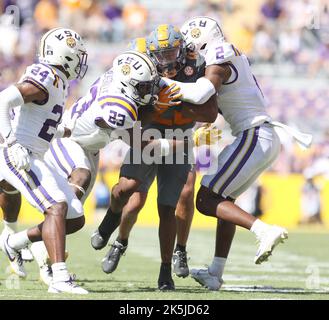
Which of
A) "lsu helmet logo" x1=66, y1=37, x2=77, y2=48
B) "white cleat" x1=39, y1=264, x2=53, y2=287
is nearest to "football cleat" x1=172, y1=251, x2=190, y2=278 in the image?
"white cleat" x1=39, y1=264, x2=53, y2=287

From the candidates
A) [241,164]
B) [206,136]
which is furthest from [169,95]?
[241,164]

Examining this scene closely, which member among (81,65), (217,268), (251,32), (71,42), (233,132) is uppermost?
(251,32)

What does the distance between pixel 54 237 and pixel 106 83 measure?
114 cm

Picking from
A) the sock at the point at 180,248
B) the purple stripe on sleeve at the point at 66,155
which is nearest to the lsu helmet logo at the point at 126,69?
the purple stripe on sleeve at the point at 66,155

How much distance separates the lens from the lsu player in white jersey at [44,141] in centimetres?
535

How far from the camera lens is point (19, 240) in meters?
5.76

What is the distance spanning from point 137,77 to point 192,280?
7.14ft

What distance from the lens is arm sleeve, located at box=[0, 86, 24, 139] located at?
17.4 feet

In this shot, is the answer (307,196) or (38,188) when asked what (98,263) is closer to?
(38,188)

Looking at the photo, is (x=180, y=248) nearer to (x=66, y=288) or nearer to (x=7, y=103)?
(x=66, y=288)

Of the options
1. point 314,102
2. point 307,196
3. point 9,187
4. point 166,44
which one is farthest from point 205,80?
point 314,102

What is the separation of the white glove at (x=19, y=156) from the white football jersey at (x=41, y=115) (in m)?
0.25

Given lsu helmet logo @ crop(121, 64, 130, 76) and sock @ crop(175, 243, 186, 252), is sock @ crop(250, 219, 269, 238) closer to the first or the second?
sock @ crop(175, 243, 186, 252)

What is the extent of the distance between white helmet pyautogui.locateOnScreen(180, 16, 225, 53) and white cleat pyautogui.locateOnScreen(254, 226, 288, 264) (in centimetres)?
136
